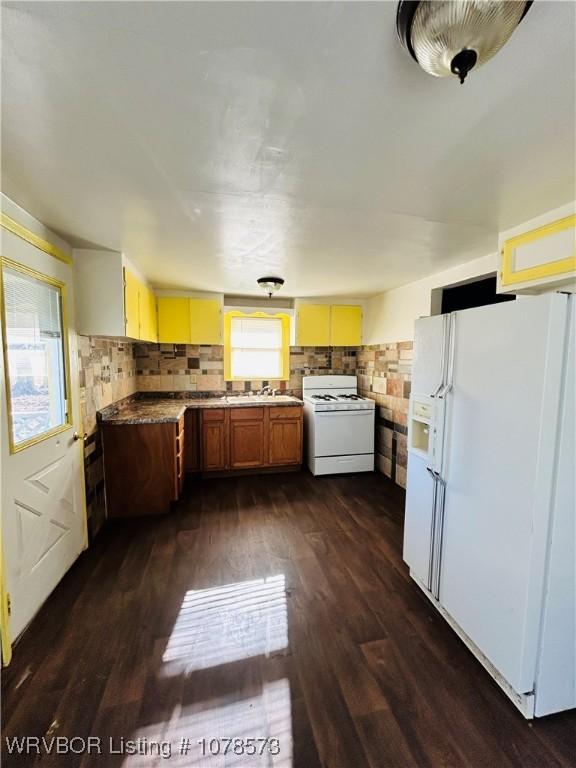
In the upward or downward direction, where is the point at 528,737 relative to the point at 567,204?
downward

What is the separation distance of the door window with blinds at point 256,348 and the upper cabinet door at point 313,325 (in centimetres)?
35

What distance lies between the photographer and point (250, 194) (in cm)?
145

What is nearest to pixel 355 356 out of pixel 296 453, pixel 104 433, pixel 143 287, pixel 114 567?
pixel 296 453

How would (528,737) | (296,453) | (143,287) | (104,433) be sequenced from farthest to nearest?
(296,453) < (143,287) < (104,433) < (528,737)

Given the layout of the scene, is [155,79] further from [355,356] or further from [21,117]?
[355,356]

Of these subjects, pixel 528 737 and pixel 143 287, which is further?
pixel 143 287

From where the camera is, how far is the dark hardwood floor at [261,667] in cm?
116

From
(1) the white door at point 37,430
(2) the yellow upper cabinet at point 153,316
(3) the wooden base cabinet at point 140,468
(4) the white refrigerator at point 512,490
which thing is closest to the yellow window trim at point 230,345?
(2) the yellow upper cabinet at point 153,316

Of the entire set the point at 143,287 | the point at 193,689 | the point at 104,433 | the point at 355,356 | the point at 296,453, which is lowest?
the point at 193,689

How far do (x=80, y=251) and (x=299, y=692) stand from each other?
9.44 ft

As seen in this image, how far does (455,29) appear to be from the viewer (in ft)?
2.11

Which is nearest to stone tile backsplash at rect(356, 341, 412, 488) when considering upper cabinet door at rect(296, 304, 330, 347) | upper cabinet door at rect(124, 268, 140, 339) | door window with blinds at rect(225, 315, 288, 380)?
upper cabinet door at rect(296, 304, 330, 347)

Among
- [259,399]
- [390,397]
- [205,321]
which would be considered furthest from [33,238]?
[390,397]

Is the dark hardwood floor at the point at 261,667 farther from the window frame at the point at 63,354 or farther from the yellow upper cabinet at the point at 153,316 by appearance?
the yellow upper cabinet at the point at 153,316
